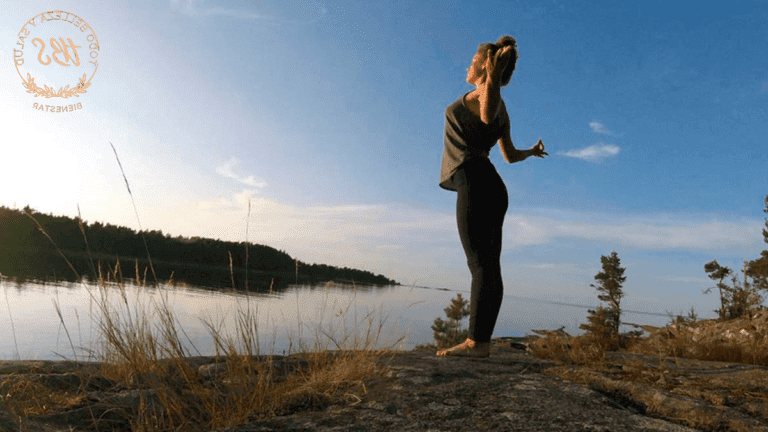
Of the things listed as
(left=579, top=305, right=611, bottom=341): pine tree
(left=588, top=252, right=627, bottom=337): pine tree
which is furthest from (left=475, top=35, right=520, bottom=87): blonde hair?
(left=588, top=252, right=627, bottom=337): pine tree

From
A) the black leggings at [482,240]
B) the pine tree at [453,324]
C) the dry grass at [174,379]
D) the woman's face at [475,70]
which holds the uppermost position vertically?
the woman's face at [475,70]

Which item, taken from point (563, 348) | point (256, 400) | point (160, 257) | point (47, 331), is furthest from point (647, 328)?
point (160, 257)

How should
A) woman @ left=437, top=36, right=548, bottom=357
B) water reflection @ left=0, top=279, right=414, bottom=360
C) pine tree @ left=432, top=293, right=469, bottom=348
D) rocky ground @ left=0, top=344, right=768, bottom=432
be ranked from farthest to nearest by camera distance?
pine tree @ left=432, top=293, right=469, bottom=348 < woman @ left=437, top=36, right=548, bottom=357 < water reflection @ left=0, top=279, right=414, bottom=360 < rocky ground @ left=0, top=344, right=768, bottom=432

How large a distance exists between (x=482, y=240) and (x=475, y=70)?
4.10 ft

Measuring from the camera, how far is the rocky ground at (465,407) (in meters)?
1.47

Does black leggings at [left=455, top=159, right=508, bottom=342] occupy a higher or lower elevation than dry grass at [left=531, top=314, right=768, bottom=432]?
higher

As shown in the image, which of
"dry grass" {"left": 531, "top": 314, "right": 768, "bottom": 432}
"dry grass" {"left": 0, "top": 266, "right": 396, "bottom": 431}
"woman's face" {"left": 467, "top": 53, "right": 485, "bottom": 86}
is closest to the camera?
"dry grass" {"left": 531, "top": 314, "right": 768, "bottom": 432}

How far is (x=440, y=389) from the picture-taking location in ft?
6.01

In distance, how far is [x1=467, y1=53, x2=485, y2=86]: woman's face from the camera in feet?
9.86

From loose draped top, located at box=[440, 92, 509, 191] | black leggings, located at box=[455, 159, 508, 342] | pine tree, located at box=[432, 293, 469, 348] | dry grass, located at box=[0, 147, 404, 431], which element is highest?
loose draped top, located at box=[440, 92, 509, 191]

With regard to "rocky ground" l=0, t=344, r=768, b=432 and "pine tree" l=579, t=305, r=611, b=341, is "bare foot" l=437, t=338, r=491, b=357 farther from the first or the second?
"pine tree" l=579, t=305, r=611, b=341

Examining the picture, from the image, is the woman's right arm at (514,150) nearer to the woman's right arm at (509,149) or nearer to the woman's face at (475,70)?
the woman's right arm at (509,149)

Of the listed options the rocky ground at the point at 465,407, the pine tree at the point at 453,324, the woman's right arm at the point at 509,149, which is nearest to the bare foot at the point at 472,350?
the rocky ground at the point at 465,407

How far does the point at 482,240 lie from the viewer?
109 inches
